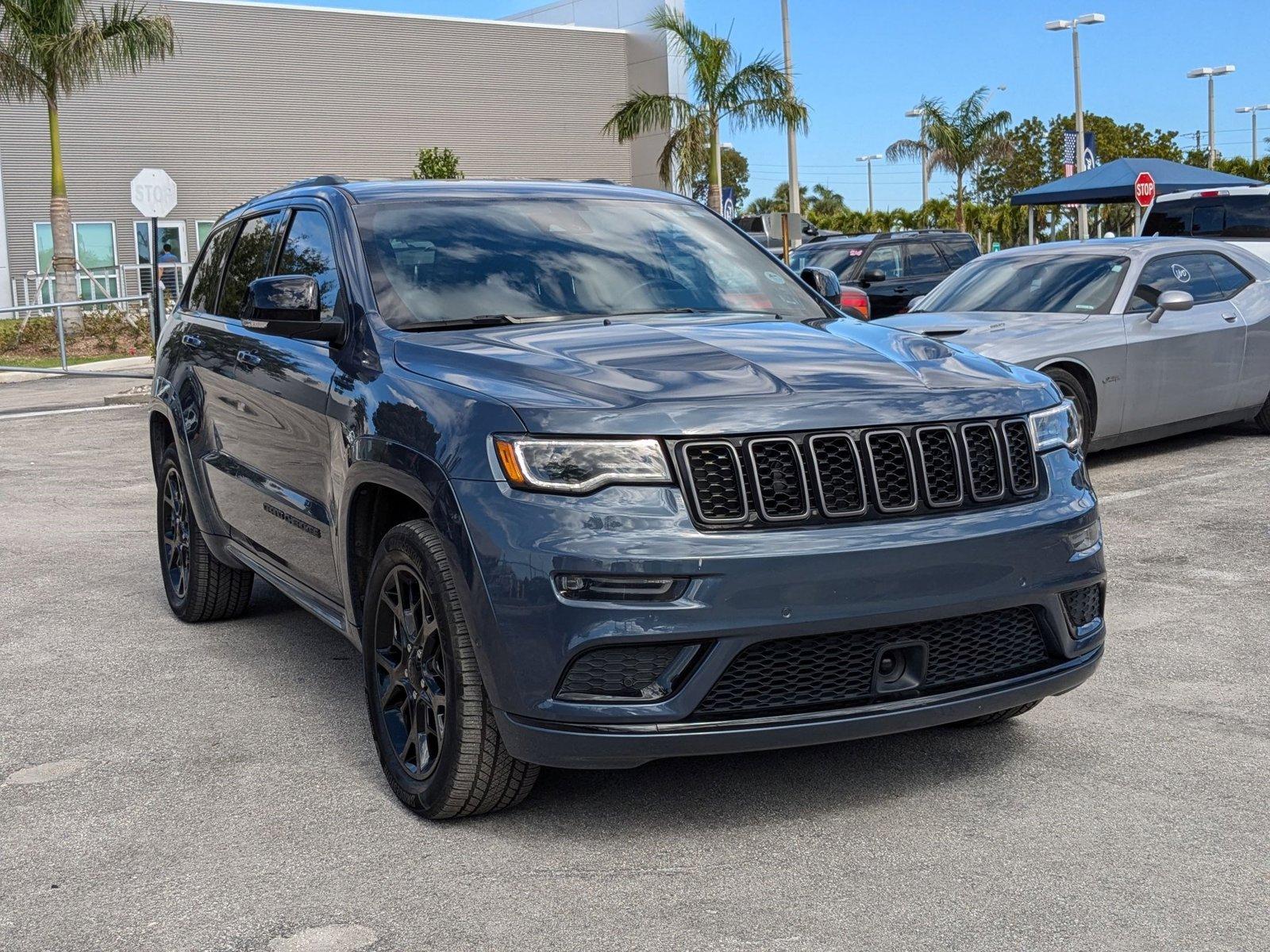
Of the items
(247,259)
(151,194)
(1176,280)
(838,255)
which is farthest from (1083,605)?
(151,194)

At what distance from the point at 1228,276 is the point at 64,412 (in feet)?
43.6

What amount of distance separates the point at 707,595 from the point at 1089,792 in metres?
1.37

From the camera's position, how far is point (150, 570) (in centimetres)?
789

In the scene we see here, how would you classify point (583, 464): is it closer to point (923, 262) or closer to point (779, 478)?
point (779, 478)

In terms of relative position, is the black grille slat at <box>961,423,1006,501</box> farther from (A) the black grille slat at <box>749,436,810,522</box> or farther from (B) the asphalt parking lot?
(B) the asphalt parking lot

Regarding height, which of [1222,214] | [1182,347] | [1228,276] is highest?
[1222,214]

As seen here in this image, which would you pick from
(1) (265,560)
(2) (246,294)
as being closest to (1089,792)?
(1) (265,560)

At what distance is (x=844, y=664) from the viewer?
3.69 meters

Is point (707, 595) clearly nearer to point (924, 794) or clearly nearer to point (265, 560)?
point (924, 794)

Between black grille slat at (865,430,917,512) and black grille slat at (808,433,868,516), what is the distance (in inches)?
1.8

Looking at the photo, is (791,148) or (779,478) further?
(791,148)

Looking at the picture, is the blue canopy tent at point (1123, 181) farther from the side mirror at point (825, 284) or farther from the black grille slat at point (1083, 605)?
the black grille slat at point (1083, 605)

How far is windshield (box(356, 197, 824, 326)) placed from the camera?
4.71 metres

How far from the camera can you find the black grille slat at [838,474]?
3.63 m
